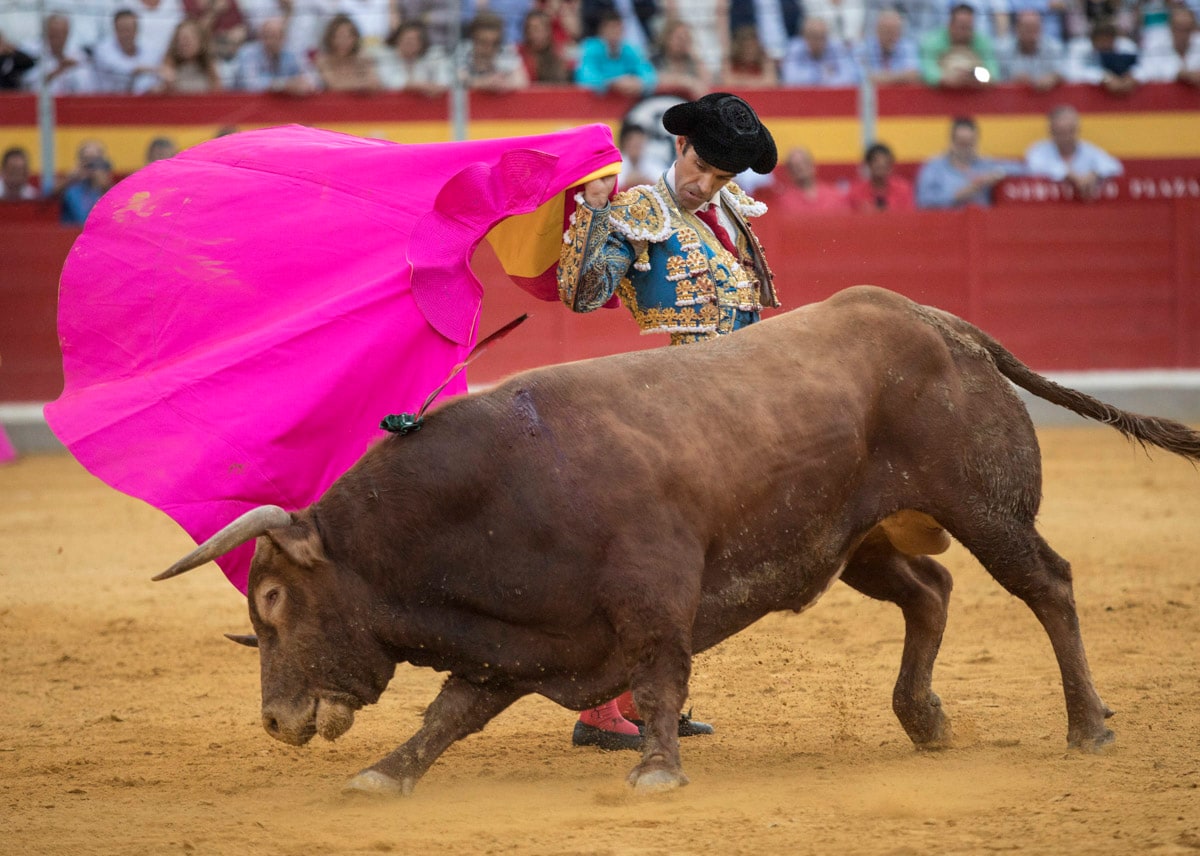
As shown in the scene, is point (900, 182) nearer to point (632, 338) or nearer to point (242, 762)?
point (632, 338)

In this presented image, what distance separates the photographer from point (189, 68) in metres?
10.3

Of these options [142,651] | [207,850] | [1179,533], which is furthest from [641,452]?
[1179,533]

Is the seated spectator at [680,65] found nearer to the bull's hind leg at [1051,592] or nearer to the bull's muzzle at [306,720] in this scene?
the bull's hind leg at [1051,592]

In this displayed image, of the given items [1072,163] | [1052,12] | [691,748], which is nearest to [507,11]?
[1052,12]

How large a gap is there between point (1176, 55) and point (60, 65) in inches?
296

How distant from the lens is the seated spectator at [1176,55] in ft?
35.8

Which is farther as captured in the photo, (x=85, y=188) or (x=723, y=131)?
(x=85, y=188)

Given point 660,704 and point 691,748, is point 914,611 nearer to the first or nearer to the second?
point 691,748

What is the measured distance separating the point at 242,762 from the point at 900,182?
25.3 ft

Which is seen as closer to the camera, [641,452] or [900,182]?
[641,452]

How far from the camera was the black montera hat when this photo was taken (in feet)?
12.0

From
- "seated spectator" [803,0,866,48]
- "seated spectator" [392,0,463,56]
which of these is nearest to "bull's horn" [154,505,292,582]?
"seated spectator" [392,0,463,56]

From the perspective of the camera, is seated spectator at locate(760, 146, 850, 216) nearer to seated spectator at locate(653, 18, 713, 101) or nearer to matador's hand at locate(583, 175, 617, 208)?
seated spectator at locate(653, 18, 713, 101)

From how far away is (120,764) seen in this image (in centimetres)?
372
